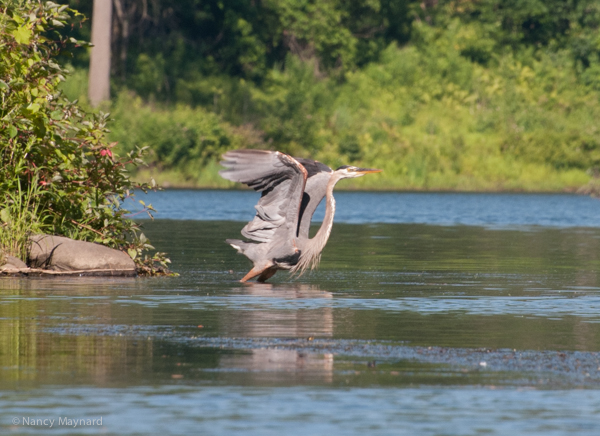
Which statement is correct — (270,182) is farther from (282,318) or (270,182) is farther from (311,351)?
(311,351)

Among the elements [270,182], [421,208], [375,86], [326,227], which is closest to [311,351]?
[326,227]

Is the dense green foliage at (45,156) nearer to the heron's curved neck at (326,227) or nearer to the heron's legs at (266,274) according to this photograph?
the heron's legs at (266,274)

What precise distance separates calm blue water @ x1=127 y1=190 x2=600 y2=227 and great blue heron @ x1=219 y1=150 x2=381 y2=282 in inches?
602

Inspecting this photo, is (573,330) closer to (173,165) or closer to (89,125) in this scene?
(89,125)

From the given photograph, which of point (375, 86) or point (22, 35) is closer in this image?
point (22, 35)

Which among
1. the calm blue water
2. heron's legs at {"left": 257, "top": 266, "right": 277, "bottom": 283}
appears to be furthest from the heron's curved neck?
the calm blue water

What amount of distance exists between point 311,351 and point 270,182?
17.0 feet

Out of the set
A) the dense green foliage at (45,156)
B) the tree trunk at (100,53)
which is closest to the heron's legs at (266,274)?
the dense green foliage at (45,156)

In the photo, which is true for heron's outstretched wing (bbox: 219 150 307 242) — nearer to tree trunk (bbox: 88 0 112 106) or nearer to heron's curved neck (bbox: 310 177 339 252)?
heron's curved neck (bbox: 310 177 339 252)

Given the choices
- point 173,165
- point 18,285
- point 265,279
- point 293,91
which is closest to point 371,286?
point 265,279

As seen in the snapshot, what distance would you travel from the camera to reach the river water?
6875 mm

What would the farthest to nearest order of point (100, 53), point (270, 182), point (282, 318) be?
point (100, 53)
point (270, 182)
point (282, 318)

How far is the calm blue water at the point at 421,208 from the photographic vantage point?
3086 cm

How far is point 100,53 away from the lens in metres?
43.2
